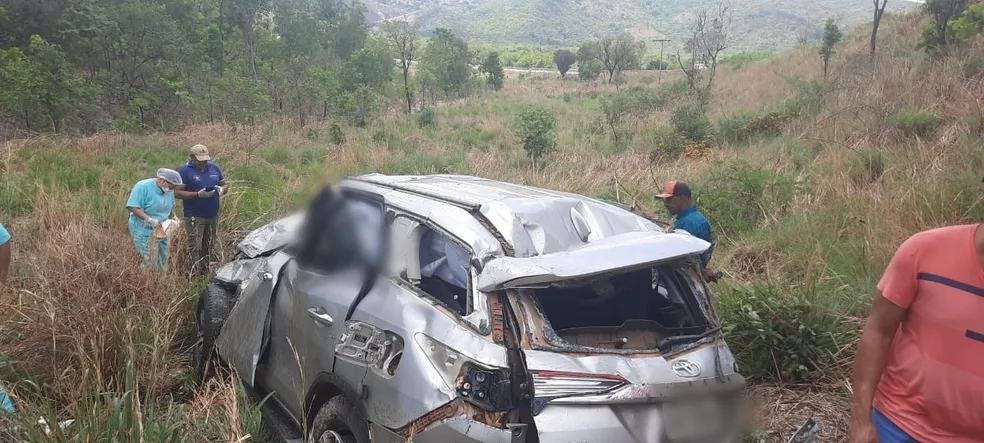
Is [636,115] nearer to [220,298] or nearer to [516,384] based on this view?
[220,298]

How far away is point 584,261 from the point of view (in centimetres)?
240

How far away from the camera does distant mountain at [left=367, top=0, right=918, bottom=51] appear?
8881 cm

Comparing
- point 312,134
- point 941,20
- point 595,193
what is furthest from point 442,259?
point 312,134

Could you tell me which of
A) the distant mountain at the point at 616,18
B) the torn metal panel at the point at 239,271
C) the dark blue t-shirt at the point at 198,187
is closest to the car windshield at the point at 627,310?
the torn metal panel at the point at 239,271

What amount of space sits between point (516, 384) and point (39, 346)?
3.22 metres

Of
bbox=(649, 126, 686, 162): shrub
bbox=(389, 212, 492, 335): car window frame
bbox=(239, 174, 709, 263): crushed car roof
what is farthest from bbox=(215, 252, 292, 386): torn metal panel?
bbox=(649, 126, 686, 162): shrub

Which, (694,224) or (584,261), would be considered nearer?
(584,261)

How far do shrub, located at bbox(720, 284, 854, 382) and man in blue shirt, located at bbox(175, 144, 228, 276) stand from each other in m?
5.44

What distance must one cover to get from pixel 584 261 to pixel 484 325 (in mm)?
490

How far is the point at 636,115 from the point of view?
1733cm

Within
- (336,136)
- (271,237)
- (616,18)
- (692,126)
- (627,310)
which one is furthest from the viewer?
(616,18)

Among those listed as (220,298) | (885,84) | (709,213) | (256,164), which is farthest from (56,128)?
(885,84)

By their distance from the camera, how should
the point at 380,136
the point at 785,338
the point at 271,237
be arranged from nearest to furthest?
the point at 785,338
the point at 271,237
the point at 380,136

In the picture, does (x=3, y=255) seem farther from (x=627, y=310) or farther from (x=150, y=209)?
(x=627, y=310)
